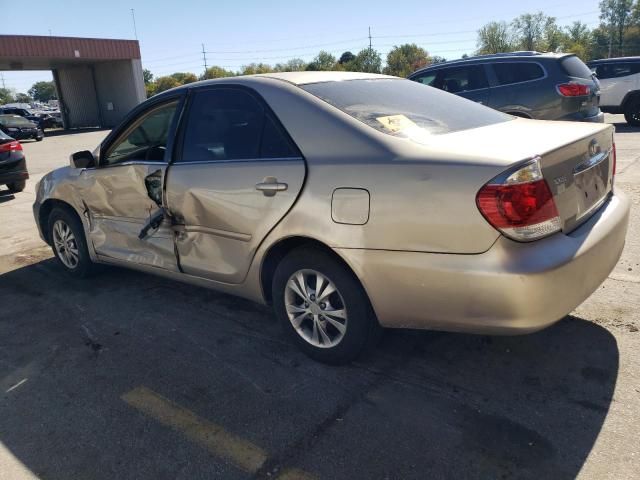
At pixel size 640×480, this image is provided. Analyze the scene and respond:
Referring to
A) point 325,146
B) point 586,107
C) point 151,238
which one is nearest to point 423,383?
point 325,146

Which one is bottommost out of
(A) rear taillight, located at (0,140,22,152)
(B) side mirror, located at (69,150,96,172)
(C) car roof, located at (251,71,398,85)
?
(B) side mirror, located at (69,150,96,172)

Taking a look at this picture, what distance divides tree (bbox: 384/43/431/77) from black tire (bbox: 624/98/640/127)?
57894 millimetres

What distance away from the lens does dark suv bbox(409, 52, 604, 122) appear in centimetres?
790

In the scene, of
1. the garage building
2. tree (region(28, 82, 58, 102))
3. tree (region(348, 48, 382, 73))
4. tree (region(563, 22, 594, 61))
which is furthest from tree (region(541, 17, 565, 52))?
tree (region(28, 82, 58, 102))

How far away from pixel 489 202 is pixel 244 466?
156cm

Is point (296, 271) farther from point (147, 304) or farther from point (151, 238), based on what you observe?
point (147, 304)

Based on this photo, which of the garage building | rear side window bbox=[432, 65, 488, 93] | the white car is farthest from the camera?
the garage building

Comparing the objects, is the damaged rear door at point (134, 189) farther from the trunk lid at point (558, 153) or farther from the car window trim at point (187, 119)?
the trunk lid at point (558, 153)

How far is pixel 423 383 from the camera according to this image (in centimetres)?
277

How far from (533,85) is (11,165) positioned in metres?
9.09

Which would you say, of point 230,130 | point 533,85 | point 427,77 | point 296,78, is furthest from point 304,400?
point 427,77

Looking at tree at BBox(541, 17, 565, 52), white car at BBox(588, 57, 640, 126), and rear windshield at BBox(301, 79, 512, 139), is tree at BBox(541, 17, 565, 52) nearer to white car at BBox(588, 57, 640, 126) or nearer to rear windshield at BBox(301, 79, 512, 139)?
white car at BBox(588, 57, 640, 126)

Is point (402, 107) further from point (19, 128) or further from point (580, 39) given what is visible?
point (580, 39)

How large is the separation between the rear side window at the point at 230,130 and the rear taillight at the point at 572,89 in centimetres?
636
